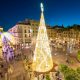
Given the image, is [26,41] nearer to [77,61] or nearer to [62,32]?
[62,32]

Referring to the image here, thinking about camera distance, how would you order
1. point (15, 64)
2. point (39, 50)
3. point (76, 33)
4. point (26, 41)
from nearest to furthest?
point (39, 50) → point (15, 64) → point (26, 41) → point (76, 33)

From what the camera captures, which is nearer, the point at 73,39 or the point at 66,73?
the point at 66,73

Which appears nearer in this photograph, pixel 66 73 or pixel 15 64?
pixel 66 73

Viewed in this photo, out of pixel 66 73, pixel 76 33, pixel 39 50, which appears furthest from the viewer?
pixel 76 33

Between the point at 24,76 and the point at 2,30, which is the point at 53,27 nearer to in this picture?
→ the point at 2,30

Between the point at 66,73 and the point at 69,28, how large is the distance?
25.4 m

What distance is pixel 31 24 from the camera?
3153 cm

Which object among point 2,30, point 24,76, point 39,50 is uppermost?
point 2,30

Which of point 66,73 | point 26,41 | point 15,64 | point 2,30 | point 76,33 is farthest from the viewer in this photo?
point 76,33

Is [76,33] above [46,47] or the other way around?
above

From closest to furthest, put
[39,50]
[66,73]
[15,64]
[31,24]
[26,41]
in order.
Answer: [66,73], [39,50], [15,64], [26,41], [31,24]

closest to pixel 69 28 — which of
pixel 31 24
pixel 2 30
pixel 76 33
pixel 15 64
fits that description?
pixel 76 33

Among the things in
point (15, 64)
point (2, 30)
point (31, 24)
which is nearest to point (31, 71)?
point (15, 64)

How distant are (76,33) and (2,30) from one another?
44.4ft
